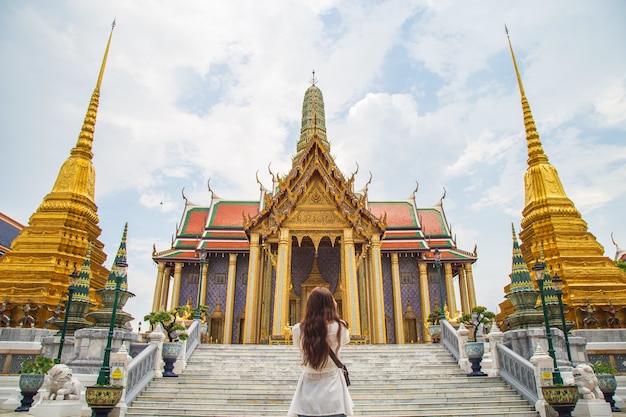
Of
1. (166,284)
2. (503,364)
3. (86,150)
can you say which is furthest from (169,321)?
(86,150)

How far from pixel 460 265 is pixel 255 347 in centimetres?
1329

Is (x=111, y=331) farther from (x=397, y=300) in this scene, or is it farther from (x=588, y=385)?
(x=397, y=300)

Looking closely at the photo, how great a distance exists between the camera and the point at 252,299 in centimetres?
1538

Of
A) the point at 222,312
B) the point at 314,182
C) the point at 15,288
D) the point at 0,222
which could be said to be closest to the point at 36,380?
the point at 15,288

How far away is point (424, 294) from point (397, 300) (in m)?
1.56

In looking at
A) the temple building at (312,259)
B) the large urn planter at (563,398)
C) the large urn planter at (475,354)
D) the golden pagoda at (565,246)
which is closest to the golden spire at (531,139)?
the golden pagoda at (565,246)

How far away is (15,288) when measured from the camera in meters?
13.5

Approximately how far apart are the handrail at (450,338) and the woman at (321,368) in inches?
333

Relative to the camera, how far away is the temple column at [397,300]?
60.2 ft

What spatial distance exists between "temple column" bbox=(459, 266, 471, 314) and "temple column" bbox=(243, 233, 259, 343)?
10.4m

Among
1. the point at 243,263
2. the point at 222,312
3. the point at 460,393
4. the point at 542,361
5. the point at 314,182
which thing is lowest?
the point at 460,393

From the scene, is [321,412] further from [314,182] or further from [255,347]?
[314,182]

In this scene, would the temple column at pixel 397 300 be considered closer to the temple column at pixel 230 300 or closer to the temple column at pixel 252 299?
the temple column at pixel 252 299

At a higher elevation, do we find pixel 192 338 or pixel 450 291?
pixel 450 291
